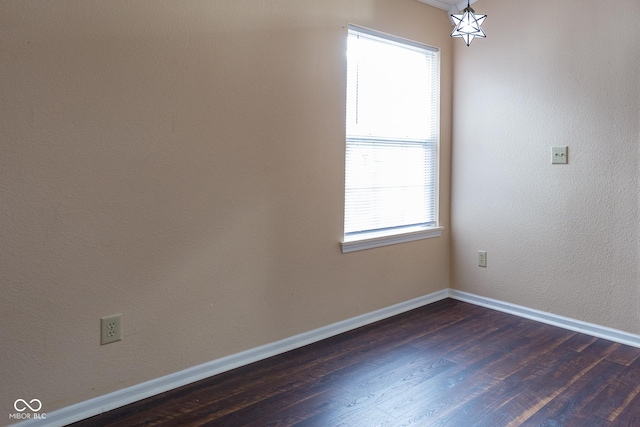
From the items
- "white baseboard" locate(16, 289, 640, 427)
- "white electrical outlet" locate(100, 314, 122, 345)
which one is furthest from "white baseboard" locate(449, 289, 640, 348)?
"white electrical outlet" locate(100, 314, 122, 345)

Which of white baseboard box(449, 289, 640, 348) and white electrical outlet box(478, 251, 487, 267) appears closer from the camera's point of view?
white baseboard box(449, 289, 640, 348)

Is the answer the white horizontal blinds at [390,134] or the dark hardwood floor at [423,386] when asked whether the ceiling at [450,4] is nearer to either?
the white horizontal blinds at [390,134]

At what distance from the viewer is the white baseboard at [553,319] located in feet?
8.86

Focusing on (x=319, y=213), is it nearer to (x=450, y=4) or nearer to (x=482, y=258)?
(x=482, y=258)

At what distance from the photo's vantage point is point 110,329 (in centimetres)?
196

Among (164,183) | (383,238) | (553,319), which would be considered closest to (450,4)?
(383,238)

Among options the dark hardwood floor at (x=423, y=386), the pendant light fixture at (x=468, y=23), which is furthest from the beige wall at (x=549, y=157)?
the pendant light fixture at (x=468, y=23)

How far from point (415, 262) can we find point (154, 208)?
6.61 ft

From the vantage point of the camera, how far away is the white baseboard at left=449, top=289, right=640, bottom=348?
2701 millimetres

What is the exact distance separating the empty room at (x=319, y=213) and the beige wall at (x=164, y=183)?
0.01 meters

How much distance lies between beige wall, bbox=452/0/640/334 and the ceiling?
12 cm

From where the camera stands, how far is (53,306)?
181 centimetres

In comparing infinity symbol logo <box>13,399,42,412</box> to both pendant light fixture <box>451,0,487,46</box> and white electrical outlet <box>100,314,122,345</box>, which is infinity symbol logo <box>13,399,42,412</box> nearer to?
white electrical outlet <box>100,314,122,345</box>

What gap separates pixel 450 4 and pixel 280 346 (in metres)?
2.81
